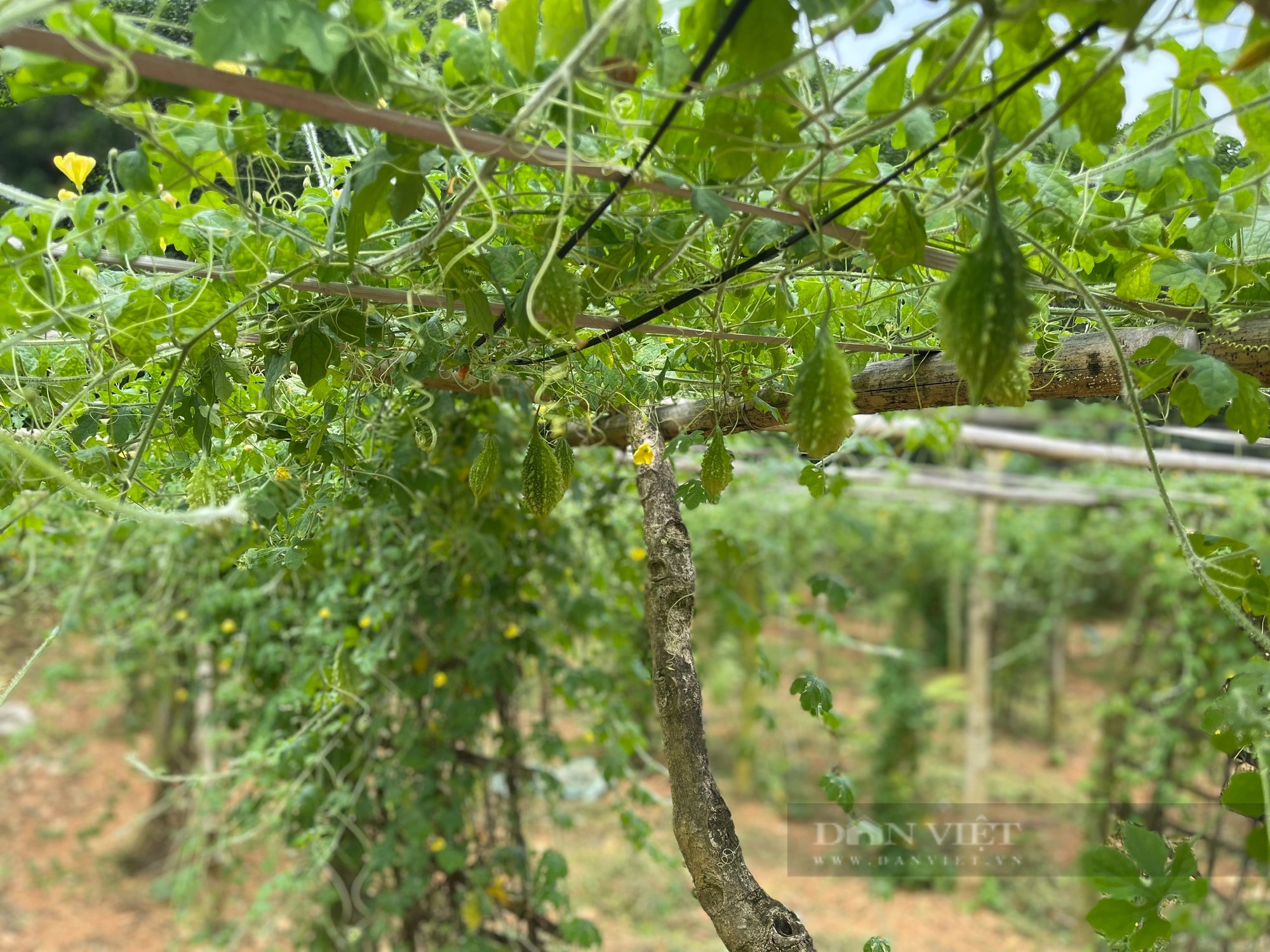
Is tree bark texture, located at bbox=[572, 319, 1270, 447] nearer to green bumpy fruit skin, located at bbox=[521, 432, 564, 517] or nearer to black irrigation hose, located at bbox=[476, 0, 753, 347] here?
green bumpy fruit skin, located at bbox=[521, 432, 564, 517]

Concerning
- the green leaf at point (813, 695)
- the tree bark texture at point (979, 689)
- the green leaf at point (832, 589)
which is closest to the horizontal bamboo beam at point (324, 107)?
the green leaf at point (813, 695)

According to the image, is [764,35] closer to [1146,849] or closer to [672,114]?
[672,114]

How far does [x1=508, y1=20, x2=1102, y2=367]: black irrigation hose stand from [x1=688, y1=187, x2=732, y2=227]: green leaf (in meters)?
0.08

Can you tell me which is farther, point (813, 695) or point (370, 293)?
point (813, 695)

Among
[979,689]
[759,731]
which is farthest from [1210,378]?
[759,731]

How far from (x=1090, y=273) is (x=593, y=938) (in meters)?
1.66

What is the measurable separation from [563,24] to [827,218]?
0.27 meters

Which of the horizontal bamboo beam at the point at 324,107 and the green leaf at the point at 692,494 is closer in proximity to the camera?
the horizontal bamboo beam at the point at 324,107

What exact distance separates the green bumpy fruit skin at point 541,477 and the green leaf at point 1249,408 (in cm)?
67

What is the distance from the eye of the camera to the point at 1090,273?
1.00 m

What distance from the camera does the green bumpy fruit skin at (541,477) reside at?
1.02m

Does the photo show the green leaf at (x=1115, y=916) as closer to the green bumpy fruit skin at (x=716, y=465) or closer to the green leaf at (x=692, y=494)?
the green bumpy fruit skin at (x=716, y=465)

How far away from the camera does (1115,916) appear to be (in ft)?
2.76

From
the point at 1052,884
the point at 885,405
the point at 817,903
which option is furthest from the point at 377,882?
the point at 1052,884
